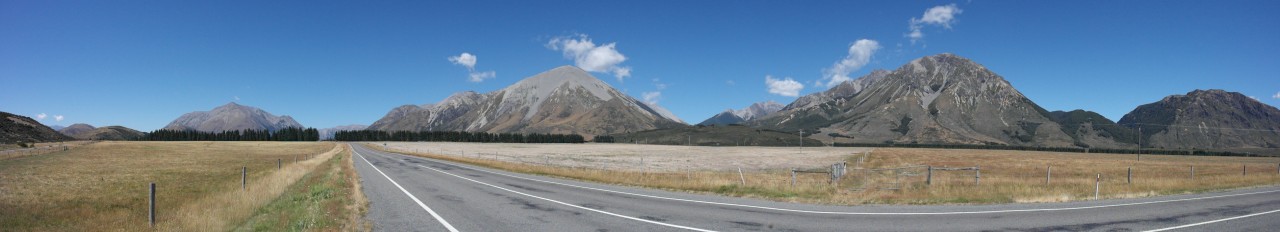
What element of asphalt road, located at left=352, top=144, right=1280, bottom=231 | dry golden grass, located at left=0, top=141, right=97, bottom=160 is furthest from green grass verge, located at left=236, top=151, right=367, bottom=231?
dry golden grass, located at left=0, top=141, right=97, bottom=160

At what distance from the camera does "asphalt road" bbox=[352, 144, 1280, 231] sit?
15.0 metres

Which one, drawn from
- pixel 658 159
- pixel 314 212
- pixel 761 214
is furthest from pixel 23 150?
pixel 761 214

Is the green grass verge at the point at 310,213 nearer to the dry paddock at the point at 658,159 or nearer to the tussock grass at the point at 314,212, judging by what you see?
the tussock grass at the point at 314,212

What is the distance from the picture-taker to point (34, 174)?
39.3 metres

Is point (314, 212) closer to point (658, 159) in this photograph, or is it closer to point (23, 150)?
point (658, 159)

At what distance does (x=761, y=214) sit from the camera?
1750 centimetres

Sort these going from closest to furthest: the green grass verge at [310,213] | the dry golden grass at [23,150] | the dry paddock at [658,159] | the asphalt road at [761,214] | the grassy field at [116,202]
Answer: the green grass verge at [310,213]
the asphalt road at [761,214]
the grassy field at [116,202]
the dry paddock at [658,159]
the dry golden grass at [23,150]

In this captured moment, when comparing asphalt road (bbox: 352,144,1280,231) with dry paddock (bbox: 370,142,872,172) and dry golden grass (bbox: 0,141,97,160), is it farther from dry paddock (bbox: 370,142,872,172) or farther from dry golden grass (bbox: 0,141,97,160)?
dry golden grass (bbox: 0,141,97,160)

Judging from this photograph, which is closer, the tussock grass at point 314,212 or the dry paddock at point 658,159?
the tussock grass at point 314,212

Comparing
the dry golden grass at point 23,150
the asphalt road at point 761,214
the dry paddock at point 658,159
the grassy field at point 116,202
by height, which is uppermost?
the asphalt road at point 761,214

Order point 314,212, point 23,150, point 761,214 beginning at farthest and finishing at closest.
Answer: point 23,150, point 761,214, point 314,212

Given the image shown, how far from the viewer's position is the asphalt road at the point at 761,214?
15016 millimetres

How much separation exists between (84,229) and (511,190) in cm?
1417

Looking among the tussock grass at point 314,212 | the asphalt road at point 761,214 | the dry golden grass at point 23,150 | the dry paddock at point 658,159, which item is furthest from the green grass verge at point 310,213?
the dry golden grass at point 23,150
